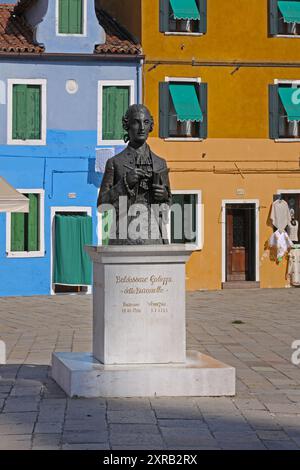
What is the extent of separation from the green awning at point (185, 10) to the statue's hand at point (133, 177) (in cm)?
1799

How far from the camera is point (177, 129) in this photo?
2819 cm

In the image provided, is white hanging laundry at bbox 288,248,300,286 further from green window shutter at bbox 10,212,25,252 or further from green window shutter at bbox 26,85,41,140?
green window shutter at bbox 26,85,41,140

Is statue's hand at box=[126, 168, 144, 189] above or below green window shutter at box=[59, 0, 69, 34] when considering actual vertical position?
below

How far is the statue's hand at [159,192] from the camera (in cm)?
1038

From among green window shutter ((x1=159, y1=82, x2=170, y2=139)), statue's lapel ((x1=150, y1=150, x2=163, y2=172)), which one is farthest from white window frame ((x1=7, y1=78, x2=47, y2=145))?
statue's lapel ((x1=150, y1=150, x2=163, y2=172))

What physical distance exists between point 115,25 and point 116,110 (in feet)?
9.95

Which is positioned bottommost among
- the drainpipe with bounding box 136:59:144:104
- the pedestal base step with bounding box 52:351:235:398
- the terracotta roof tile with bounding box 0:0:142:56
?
the pedestal base step with bounding box 52:351:235:398

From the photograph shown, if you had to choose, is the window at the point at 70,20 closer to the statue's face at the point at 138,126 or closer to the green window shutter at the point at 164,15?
the green window shutter at the point at 164,15

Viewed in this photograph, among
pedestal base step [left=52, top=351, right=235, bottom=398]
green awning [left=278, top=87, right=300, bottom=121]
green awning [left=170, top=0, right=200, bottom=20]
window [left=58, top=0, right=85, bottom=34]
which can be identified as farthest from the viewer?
green awning [left=278, top=87, right=300, bottom=121]

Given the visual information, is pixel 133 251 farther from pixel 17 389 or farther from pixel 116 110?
pixel 116 110

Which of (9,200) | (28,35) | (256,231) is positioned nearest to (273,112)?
(256,231)

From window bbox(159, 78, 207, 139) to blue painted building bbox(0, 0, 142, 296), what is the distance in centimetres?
78

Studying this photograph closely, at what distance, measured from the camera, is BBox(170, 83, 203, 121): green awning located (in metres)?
27.7
